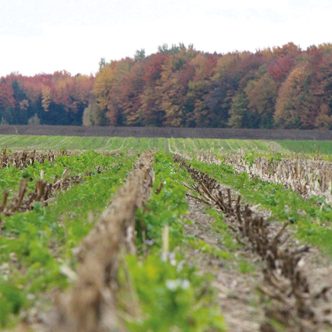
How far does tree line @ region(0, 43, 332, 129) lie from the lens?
277 feet

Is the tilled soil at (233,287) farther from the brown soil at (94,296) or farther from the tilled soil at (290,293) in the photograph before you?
the brown soil at (94,296)

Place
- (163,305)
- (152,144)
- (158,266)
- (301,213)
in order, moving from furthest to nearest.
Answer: (152,144), (301,213), (158,266), (163,305)

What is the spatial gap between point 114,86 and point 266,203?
98359 millimetres

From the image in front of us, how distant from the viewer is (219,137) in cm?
7344

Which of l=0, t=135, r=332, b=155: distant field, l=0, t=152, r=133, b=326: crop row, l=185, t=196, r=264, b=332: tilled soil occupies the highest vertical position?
l=0, t=152, r=133, b=326: crop row

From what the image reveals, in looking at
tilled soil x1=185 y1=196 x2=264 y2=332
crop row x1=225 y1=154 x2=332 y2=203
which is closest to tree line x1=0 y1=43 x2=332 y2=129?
crop row x1=225 y1=154 x2=332 y2=203

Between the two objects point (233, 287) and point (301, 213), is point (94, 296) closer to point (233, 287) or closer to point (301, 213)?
point (233, 287)

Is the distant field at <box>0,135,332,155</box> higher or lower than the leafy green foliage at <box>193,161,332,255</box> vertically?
lower

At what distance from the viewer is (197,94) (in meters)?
98.4

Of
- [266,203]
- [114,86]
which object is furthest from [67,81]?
[266,203]

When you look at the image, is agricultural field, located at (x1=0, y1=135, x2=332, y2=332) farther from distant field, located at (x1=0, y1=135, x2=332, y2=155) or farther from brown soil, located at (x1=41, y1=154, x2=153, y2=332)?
distant field, located at (x1=0, y1=135, x2=332, y2=155)

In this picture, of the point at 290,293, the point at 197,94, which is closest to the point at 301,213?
the point at 290,293

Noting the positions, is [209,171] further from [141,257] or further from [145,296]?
[145,296]

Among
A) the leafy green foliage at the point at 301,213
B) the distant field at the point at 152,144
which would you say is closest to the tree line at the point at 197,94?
the distant field at the point at 152,144
